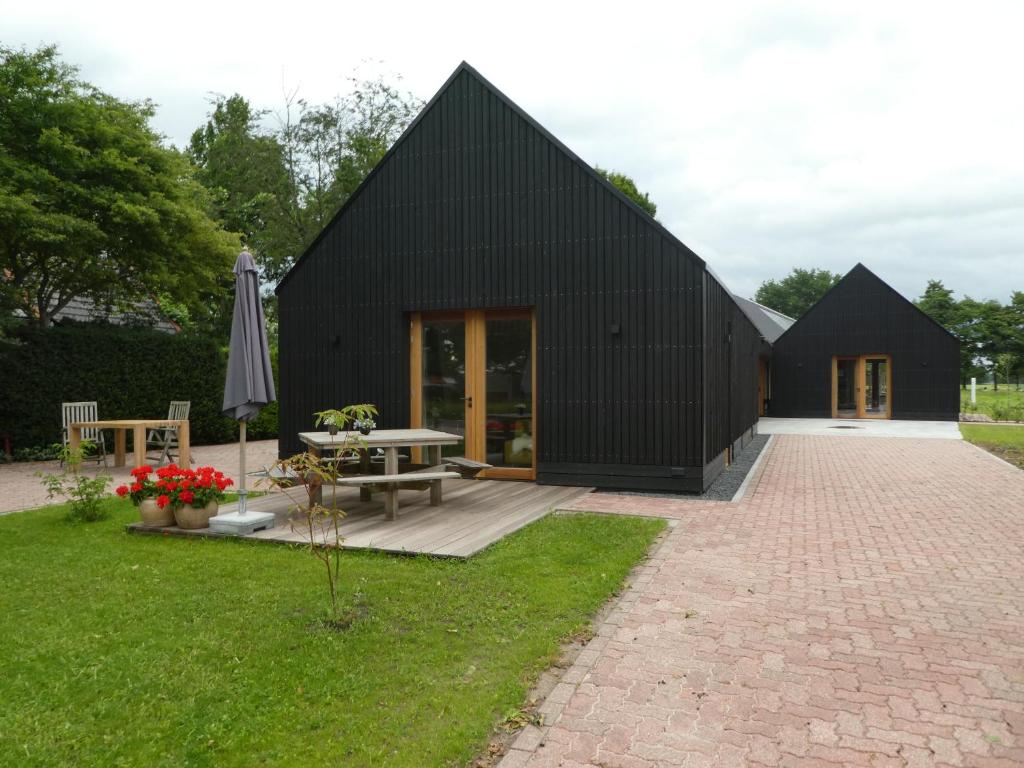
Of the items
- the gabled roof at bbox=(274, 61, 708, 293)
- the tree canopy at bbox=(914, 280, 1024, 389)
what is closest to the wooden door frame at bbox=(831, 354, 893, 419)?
the tree canopy at bbox=(914, 280, 1024, 389)

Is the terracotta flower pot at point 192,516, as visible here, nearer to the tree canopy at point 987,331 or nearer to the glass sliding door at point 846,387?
the glass sliding door at point 846,387

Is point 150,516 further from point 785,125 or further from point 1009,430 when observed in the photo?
point 1009,430

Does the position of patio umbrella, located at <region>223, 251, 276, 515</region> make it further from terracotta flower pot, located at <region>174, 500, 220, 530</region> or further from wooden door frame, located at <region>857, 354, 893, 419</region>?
wooden door frame, located at <region>857, 354, 893, 419</region>

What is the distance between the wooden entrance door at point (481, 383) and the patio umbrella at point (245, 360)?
3.43m

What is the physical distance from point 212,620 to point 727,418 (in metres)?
8.67

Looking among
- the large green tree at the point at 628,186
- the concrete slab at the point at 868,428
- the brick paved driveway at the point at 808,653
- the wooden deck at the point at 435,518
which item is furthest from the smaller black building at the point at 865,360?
the wooden deck at the point at 435,518

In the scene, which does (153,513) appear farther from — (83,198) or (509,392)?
(83,198)

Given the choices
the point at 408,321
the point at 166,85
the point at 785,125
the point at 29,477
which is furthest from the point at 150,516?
the point at 785,125

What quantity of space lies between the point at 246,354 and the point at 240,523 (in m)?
1.51

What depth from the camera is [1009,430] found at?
1800 centimetres

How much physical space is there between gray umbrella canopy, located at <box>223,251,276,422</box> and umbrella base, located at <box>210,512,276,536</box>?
2.90 ft

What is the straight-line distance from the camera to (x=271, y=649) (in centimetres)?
344

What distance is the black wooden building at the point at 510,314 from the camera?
8211 millimetres

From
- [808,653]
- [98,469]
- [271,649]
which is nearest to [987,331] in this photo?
[808,653]
